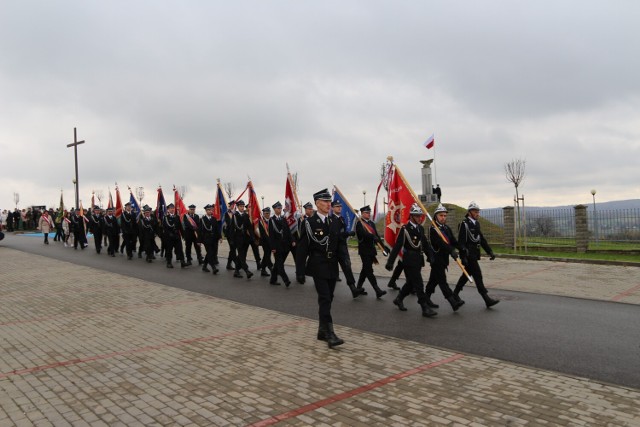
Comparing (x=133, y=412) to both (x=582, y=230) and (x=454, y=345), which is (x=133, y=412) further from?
(x=582, y=230)

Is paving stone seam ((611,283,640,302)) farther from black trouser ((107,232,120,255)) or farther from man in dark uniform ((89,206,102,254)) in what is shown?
man in dark uniform ((89,206,102,254))

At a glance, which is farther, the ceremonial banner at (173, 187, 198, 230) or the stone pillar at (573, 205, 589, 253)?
the stone pillar at (573, 205, 589, 253)

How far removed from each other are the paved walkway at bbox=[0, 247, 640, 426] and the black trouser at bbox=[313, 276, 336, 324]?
0.34 m

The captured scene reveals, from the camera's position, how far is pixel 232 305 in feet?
30.1

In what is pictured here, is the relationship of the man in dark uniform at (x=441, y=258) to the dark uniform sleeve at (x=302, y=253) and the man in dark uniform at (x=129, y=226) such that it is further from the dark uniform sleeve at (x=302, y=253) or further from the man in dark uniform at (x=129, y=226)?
the man in dark uniform at (x=129, y=226)

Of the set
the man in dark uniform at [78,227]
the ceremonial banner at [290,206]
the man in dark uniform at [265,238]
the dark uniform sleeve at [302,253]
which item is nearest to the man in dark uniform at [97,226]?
the man in dark uniform at [78,227]

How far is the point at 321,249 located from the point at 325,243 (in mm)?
98

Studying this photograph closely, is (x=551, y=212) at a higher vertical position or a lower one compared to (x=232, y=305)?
higher

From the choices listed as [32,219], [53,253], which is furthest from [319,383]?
[32,219]

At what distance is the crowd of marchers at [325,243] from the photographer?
6754mm

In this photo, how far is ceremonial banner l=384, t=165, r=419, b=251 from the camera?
10250mm

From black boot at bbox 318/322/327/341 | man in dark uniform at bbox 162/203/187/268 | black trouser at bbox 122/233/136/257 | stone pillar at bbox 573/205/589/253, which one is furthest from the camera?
black trouser at bbox 122/233/136/257

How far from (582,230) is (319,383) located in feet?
54.2

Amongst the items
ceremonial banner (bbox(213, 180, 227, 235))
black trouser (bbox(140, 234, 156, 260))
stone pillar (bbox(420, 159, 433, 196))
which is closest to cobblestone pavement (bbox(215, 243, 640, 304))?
ceremonial banner (bbox(213, 180, 227, 235))
